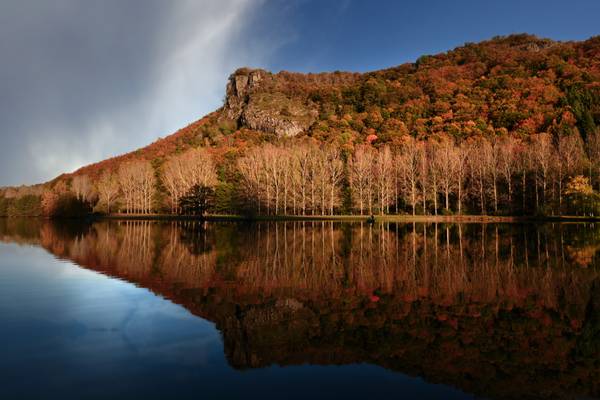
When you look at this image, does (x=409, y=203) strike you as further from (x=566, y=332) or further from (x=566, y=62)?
(x=566, y=62)

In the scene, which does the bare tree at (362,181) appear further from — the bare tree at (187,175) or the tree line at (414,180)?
the bare tree at (187,175)

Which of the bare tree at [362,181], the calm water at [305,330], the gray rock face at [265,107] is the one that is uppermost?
the gray rock face at [265,107]

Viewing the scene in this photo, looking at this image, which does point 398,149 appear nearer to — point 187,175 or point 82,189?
point 187,175

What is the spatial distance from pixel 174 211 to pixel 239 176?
1795 cm

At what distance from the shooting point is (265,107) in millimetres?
141625

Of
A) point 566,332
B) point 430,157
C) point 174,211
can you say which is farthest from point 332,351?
point 174,211

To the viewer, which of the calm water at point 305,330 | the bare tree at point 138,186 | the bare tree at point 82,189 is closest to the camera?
the calm water at point 305,330

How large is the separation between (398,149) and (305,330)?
83.0 metres

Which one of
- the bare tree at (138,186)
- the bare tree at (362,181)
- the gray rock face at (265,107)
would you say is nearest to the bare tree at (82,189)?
A: the bare tree at (138,186)

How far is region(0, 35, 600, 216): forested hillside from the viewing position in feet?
223

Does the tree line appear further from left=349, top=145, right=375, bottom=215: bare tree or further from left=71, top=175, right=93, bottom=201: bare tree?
left=71, top=175, right=93, bottom=201: bare tree

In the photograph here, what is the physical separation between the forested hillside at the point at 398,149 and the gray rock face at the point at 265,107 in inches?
19.3

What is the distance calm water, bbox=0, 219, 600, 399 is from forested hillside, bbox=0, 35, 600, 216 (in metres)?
50.2

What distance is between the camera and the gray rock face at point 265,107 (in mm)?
133875
